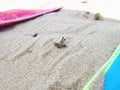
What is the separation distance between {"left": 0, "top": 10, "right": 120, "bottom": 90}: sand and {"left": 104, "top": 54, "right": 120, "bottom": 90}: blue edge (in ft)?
0.25

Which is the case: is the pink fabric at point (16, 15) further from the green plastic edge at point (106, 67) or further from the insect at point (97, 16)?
the green plastic edge at point (106, 67)

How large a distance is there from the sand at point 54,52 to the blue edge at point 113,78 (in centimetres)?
8

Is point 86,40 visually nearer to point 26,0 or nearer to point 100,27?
point 100,27

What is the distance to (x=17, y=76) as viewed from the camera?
998mm

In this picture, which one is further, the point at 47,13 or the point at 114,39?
the point at 47,13

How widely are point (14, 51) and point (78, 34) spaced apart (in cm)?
46

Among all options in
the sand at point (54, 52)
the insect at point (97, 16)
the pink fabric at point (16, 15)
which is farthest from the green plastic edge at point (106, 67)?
the pink fabric at point (16, 15)

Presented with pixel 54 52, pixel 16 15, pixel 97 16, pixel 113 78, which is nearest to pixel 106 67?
pixel 113 78

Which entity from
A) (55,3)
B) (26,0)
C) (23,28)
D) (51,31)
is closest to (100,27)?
(51,31)

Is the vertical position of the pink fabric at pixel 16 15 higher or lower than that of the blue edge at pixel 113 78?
lower

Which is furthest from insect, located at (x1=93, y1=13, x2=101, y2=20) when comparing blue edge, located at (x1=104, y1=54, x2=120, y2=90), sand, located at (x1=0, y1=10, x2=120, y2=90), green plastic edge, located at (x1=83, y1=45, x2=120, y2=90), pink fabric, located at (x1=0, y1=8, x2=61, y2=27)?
blue edge, located at (x1=104, y1=54, x2=120, y2=90)

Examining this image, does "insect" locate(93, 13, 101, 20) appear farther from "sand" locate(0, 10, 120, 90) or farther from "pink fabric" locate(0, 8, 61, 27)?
"pink fabric" locate(0, 8, 61, 27)

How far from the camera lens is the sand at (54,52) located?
37.6 inches

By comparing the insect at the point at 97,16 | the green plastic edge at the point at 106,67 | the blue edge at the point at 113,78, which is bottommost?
the insect at the point at 97,16
